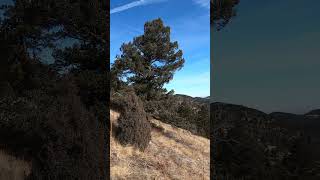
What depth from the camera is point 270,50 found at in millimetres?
4008

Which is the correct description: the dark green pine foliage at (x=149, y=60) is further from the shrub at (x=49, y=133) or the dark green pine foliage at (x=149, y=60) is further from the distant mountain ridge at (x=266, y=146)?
the distant mountain ridge at (x=266, y=146)

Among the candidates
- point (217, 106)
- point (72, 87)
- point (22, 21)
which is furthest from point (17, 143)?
point (217, 106)

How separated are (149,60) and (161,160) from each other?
549cm

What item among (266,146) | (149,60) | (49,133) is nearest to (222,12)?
(266,146)

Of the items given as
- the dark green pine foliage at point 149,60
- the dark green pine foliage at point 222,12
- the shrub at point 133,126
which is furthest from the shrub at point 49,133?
the dark green pine foliage at point 149,60

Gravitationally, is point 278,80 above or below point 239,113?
above

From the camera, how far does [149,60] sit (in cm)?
1423

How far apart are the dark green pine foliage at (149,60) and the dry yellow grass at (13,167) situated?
6990 millimetres

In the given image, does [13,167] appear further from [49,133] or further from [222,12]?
[222,12]

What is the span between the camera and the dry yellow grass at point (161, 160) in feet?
28.5

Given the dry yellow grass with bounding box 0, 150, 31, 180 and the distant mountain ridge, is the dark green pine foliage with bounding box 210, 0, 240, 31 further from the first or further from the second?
the dry yellow grass with bounding box 0, 150, 31, 180

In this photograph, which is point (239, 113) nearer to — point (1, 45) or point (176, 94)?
point (1, 45)

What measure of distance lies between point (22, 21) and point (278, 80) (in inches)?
194

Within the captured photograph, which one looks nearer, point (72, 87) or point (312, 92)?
point (312, 92)
